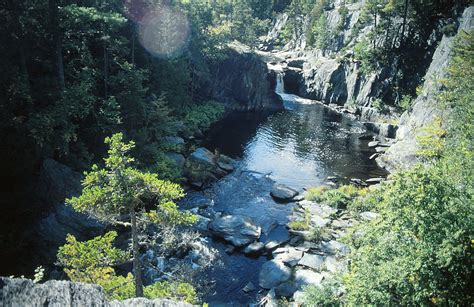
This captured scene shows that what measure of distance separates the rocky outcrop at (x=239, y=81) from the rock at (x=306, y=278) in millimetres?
43622

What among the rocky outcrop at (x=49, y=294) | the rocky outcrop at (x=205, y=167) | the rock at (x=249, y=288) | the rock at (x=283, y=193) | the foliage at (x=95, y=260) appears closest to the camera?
the rocky outcrop at (x=49, y=294)

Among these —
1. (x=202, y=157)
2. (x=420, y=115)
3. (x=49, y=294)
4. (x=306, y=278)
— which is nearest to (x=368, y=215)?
(x=306, y=278)

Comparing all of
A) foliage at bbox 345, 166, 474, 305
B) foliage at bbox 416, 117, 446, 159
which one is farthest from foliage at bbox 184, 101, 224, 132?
foliage at bbox 345, 166, 474, 305

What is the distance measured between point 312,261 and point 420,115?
28765mm

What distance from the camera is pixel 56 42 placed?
2527cm

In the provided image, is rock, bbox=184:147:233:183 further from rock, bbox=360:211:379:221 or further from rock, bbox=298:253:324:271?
rock, bbox=360:211:379:221

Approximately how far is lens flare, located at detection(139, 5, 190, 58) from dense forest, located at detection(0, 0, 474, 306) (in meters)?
0.21

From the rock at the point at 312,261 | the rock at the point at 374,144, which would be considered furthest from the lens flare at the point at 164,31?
the rock at the point at 312,261

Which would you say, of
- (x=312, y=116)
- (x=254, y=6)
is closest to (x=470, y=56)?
(x=312, y=116)

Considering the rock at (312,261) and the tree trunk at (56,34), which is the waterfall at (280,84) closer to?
the tree trunk at (56,34)

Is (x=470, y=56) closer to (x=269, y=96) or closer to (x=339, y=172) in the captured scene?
(x=339, y=172)

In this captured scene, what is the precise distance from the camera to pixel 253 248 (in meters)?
24.0

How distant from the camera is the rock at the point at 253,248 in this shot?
23906 mm

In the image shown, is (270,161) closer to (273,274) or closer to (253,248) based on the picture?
(253,248)
